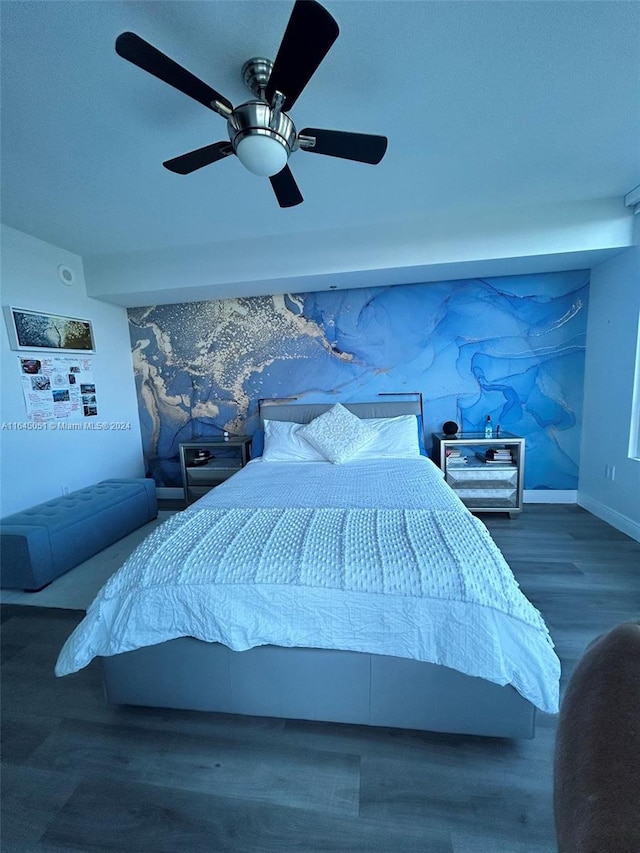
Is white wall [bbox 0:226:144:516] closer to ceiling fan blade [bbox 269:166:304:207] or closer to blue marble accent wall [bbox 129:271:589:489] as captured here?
blue marble accent wall [bbox 129:271:589:489]

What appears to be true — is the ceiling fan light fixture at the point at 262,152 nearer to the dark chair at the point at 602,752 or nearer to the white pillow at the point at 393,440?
the dark chair at the point at 602,752

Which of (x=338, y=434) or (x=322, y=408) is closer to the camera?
(x=338, y=434)

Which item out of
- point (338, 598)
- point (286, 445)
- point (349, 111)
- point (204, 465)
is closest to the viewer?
point (338, 598)

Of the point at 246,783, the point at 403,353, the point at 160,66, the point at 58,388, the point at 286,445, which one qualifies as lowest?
the point at 246,783

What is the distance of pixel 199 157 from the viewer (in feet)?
5.20

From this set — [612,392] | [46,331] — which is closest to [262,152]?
[46,331]

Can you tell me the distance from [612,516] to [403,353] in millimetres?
2447

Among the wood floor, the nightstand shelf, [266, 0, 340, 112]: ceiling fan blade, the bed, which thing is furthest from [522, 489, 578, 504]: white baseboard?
[266, 0, 340, 112]: ceiling fan blade

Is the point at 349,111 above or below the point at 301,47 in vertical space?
above

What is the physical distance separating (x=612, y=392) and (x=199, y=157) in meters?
3.65

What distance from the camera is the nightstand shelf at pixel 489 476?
324 centimetres

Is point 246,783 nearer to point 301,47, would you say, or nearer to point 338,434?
point 338,434

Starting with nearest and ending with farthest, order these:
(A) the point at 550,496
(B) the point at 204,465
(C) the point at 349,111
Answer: (C) the point at 349,111
(A) the point at 550,496
(B) the point at 204,465

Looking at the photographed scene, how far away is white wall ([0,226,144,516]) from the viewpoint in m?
2.75
